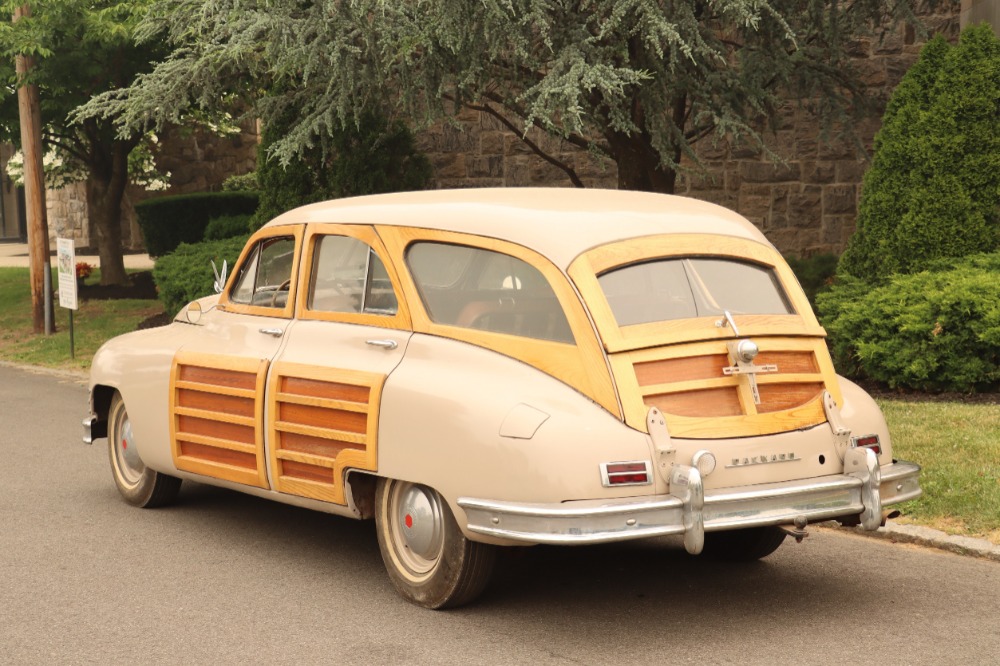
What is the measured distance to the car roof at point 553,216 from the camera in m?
6.16

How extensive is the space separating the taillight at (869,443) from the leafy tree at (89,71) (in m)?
11.1

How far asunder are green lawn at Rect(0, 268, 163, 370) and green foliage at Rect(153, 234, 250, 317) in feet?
3.44

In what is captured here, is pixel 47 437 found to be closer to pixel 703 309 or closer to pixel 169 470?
pixel 169 470

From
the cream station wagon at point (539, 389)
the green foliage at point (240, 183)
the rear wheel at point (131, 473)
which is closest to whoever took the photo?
the cream station wagon at point (539, 389)

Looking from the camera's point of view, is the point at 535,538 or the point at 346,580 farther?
the point at 346,580

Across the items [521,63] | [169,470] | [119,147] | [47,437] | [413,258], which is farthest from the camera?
[119,147]

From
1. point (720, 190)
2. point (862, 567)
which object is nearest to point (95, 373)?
point (862, 567)

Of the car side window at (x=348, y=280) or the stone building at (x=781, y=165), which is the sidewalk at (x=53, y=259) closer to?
the stone building at (x=781, y=165)

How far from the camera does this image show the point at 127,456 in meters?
8.55

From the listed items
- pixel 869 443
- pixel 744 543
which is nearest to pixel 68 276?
pixel 744 543

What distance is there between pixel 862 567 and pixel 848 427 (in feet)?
3.71

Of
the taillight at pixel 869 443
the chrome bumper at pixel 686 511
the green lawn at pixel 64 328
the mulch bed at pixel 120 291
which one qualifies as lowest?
the green lawn at pixel 64 328

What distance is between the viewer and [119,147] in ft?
76.0

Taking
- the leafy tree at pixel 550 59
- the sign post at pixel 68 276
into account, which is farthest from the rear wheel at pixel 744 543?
the sign post at pixel 68 276
